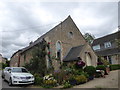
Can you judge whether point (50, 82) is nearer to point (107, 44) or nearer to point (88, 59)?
point (88, 59)

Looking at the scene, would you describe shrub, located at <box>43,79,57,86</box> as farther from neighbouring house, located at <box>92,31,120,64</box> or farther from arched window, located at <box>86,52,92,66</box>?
neighbouring house, located at <box>92,31,120,64</box>

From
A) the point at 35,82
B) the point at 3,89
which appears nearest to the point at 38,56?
the point at 35,82

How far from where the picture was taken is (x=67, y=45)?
2116cm

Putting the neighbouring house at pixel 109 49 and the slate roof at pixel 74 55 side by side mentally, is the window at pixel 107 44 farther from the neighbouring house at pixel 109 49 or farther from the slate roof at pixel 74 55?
the slate roof at pixel 74 55

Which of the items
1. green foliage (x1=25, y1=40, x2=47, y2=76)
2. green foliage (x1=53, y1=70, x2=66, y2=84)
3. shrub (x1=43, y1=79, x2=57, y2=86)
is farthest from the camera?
green foliage (x1=25, y1=40, x2=47, y2=76)

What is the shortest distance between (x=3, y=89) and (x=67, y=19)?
1655 centimetres

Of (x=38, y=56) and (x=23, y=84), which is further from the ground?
(x=38, y=56)

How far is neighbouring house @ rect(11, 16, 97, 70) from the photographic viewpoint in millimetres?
18172

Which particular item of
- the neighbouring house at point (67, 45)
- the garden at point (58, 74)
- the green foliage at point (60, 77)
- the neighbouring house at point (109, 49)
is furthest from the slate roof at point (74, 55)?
the neighbouring house at point (109, 49)

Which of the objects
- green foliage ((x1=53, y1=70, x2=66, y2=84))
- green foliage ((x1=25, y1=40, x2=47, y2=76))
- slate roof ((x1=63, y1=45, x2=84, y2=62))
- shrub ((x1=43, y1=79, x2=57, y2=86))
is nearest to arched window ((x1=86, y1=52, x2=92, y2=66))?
slate roof ((x1=63, y1=45, x2=84, y2=62))

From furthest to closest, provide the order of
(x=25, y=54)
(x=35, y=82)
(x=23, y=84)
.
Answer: (x=25, y=54)
(x=35, y=82)
(x=23, y=84)

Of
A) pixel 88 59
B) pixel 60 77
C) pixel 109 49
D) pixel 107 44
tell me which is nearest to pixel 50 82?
pixel 60 77

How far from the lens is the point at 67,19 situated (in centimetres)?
2256

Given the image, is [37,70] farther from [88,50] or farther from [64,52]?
[88,50]
